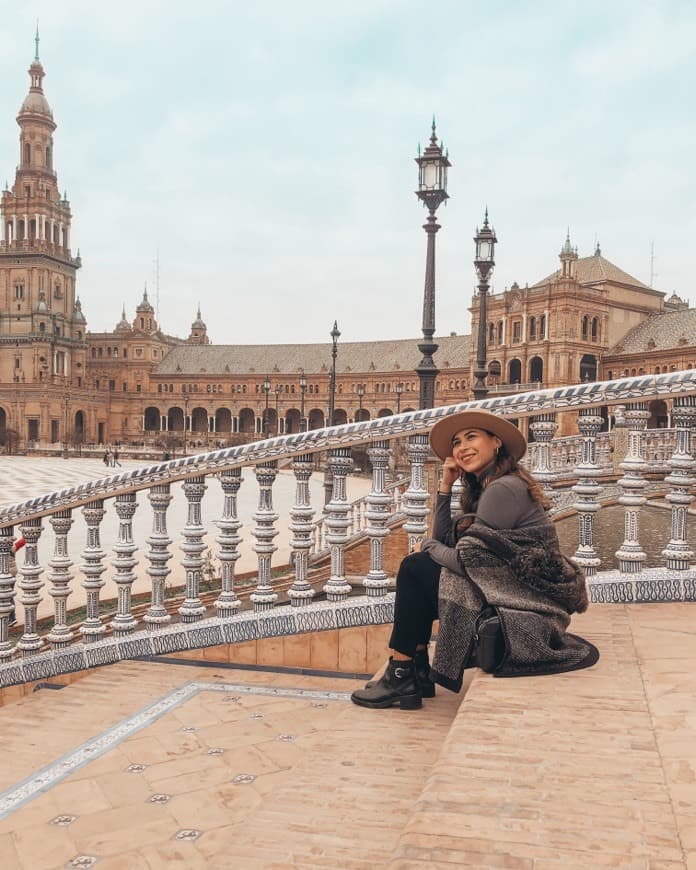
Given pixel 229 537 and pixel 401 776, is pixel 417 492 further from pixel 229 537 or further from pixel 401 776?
pixel 401 776

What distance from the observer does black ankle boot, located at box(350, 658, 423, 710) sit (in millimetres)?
3000

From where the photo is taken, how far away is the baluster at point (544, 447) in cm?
370

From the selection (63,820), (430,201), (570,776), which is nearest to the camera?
(570,776)

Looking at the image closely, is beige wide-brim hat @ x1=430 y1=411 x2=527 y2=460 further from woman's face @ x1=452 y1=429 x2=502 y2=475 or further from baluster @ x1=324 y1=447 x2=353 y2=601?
baluster @ x1=324 y1=447 x2=353 y2=601

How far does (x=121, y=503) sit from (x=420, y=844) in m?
3.16

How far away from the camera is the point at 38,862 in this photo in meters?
2.23

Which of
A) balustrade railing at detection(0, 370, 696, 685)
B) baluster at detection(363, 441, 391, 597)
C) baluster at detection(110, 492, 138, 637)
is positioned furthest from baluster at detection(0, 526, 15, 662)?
baluster at detection(363, 441, 391, 597)

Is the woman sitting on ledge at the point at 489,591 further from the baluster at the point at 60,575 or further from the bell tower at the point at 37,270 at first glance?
the bell tower at the point at 37,270

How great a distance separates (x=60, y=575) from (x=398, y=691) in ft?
7.62

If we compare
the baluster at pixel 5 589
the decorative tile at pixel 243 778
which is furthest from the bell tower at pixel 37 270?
the decorative tile at pixel 243 778

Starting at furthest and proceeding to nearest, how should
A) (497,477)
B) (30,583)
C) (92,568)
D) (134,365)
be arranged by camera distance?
(134,365) → (30,583) → (92,568) → (497,477)

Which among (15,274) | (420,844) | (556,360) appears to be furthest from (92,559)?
(15,274)

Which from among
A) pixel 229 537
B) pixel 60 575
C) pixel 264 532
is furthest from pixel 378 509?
pixel 60 575

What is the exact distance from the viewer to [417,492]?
3828 millimetres
